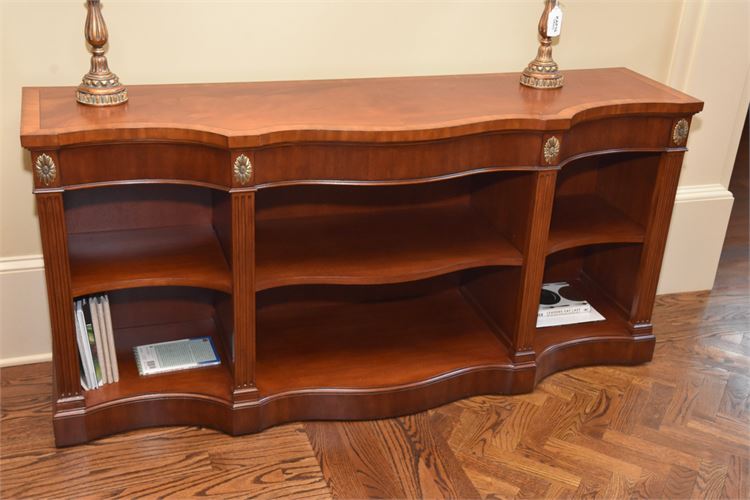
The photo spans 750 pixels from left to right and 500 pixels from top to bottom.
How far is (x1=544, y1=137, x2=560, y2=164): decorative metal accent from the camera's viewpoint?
7.55 feet

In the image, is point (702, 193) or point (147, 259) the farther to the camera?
point (702, 193)

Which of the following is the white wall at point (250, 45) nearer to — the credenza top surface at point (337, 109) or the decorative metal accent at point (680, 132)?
the credenza top surface at point (337, 109)

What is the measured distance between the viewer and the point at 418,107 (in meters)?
2.31

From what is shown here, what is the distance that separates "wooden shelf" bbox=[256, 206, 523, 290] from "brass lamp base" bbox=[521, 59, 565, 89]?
1.49ft

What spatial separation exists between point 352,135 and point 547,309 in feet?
3.48

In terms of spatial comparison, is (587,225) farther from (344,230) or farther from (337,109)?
(337,109)

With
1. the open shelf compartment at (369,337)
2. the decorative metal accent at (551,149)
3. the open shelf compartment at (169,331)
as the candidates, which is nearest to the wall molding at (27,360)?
the open shelf compartment at (169,331)

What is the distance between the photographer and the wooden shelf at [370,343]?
245cm

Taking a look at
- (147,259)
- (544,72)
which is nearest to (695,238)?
(544,72)

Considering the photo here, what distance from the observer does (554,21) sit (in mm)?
2477

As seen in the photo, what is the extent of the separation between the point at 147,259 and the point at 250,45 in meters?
0.70

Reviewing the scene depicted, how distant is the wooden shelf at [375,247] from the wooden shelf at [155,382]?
0.33 meters

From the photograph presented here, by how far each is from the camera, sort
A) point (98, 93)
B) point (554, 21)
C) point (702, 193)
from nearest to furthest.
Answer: point (98, 93)
point (554, 21)
point (702, 193)

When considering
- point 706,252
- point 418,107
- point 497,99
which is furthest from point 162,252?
point 706,252
